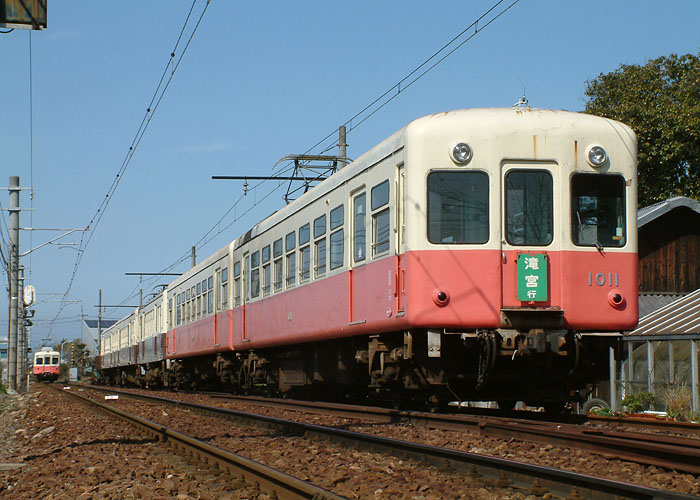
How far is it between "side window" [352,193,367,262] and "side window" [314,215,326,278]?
1.25 meters

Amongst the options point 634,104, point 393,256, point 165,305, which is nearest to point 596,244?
point 393,256

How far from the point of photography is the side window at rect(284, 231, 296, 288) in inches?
581

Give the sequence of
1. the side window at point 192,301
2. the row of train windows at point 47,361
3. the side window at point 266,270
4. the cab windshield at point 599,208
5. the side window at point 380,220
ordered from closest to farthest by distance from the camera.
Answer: the cab windshield at point 599,208 → the side window at point 380,220 → the side window at point 266,270 → the side window at point 192,301 → the row of train windows at point 47,361

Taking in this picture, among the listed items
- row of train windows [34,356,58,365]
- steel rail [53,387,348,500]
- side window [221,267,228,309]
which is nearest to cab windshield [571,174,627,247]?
steel rail [53,387,348,500]

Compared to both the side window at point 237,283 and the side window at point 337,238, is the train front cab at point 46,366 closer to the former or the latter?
the side window at point 237,283

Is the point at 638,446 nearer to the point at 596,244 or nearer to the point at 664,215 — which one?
the point at 596,244

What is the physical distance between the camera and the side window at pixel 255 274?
17.4 metres

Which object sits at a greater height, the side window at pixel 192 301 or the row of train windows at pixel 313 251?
the row of train windows at pixel 313 251

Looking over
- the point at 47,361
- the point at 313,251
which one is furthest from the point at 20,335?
the point at 313,251

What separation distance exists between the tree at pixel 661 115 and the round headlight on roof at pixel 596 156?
2235cm

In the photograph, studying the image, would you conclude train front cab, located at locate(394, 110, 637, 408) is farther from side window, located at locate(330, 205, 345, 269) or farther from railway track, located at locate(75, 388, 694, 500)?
side window, located at locate(330, 205, 345, 269)

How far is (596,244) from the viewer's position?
10.1m

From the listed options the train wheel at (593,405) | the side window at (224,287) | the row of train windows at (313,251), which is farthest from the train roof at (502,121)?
the side window at (224,287)

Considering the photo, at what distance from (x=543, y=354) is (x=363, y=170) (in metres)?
3.28
